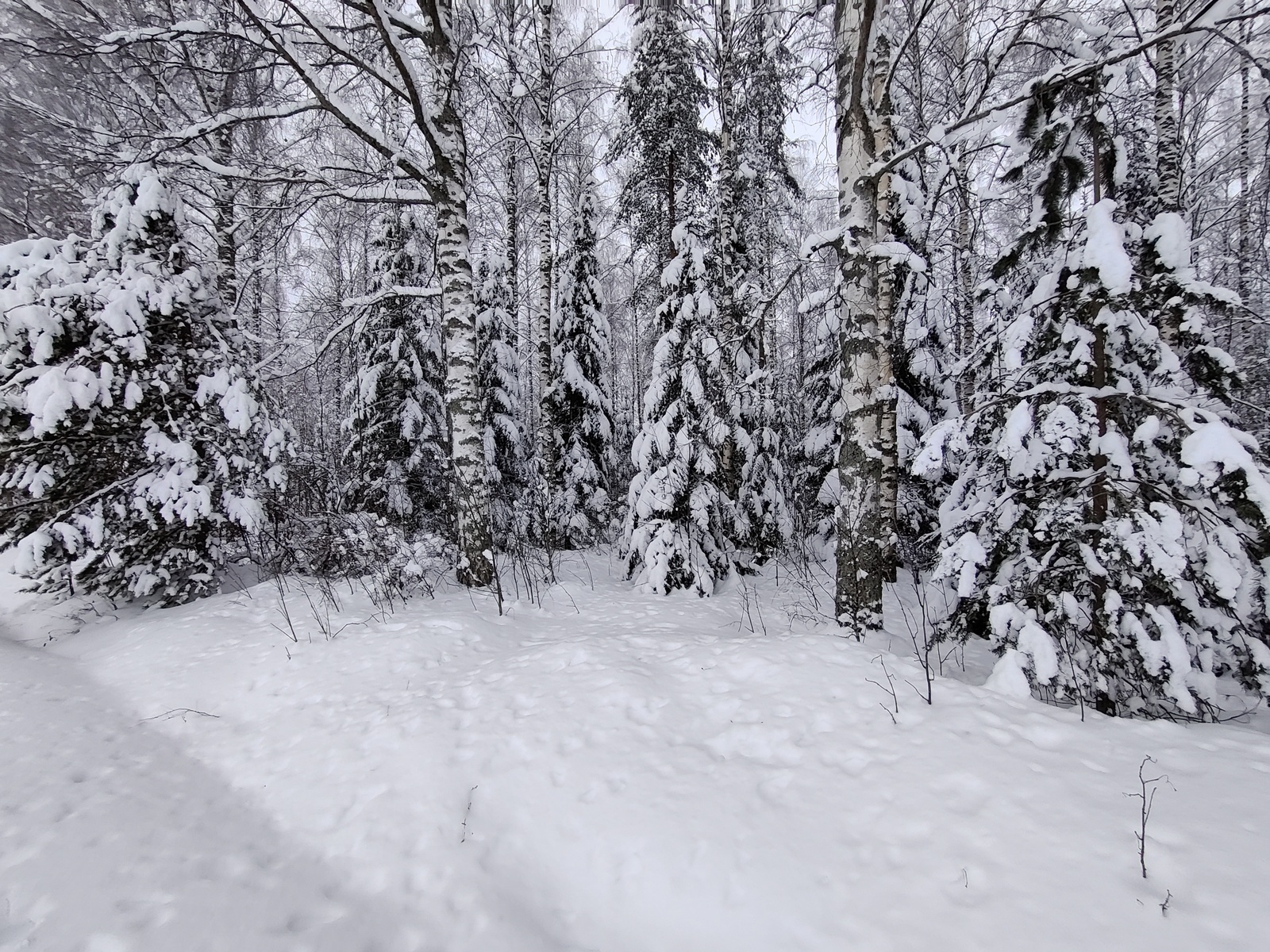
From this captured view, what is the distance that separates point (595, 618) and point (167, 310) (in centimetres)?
603

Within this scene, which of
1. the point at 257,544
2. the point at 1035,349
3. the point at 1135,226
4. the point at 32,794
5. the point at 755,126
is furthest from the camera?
the point at 755,126

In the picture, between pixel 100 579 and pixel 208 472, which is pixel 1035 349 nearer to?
pixel 208 472

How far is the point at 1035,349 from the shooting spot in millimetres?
3682

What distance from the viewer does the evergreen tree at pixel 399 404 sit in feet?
33.5

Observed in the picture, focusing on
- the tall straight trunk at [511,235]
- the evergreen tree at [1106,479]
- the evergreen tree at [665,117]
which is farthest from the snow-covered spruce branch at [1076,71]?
the tall straight trunk at [511,235]

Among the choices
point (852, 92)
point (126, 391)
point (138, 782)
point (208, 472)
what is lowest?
point (138, 782)

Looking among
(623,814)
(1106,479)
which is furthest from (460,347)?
(1106,479)

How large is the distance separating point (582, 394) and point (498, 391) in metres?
1.86

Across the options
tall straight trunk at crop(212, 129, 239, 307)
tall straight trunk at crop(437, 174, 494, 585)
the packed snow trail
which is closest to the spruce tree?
tall straight trunk at crop(437, 174, 494, 585)

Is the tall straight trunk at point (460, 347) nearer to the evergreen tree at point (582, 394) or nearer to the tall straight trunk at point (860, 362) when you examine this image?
the tall straight trunk at point (860, 362)

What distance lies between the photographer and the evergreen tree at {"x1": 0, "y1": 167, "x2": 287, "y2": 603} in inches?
210

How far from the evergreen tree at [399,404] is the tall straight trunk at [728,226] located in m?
5.92

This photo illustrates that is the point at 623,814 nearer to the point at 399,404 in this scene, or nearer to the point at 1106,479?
the point at 1106,479

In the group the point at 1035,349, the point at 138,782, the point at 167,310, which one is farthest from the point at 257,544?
the point at 1035,349
